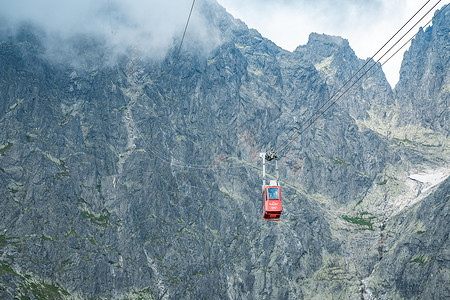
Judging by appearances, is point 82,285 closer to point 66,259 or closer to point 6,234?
point 66,259

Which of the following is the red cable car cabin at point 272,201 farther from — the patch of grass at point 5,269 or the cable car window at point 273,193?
the patch of grass at point 5,269

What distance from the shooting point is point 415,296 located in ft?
644

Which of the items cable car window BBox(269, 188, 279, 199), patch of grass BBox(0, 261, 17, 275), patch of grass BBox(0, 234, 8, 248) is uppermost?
cable car window BBox(269, 188, 279, 199)

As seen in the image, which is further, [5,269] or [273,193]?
[5,269]

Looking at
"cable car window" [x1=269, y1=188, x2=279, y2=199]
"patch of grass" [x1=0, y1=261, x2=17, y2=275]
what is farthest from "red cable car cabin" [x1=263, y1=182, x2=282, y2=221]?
"patch of grass" [x1=0, y1=261, x2=17, y2=275]

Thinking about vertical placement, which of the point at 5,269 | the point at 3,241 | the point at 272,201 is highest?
the point at 272,201

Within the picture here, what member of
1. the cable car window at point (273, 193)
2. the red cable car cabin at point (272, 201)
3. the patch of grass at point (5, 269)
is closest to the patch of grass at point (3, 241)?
the patch of grass at point (5, 269)

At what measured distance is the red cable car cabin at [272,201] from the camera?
188ft

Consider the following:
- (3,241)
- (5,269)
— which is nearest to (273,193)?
(5,269)

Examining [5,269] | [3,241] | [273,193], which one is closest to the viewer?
[273,193]

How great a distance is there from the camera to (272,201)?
57375 mm

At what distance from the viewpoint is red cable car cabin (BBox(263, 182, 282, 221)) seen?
188ft

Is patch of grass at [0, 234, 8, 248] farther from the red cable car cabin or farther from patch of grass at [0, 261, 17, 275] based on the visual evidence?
the red cable car cabin

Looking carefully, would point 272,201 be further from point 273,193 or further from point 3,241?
point 3,241
